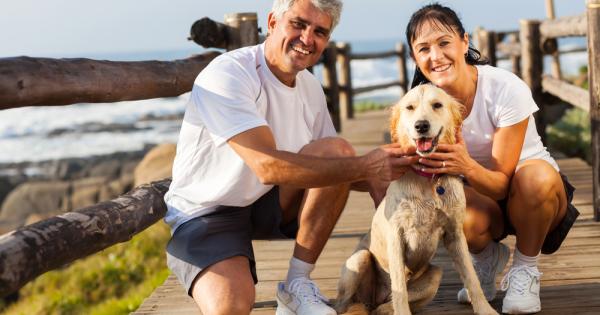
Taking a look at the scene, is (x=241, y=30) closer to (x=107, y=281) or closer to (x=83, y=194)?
(x=107, y=281)

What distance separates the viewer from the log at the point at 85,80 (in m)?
2.80

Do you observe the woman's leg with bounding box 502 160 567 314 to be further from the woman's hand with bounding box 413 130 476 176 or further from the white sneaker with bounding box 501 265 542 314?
the woman's hand with bounding box 413 130 476 176

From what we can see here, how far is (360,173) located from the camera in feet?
10.8

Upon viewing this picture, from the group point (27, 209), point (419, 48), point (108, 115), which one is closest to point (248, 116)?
point (419, 48)

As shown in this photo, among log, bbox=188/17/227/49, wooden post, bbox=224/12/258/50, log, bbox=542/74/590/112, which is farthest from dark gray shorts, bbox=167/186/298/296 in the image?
log, bbox=542/74/590/112

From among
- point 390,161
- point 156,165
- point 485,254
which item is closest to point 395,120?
point 390,161

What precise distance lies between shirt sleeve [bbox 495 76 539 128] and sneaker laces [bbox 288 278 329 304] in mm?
1116

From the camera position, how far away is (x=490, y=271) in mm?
3793

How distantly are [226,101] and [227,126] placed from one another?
11cm

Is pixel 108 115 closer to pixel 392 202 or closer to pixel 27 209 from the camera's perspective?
pixel 27 209

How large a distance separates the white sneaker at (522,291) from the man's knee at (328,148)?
93 centimetres

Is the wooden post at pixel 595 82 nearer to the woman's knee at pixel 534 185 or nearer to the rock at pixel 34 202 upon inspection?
the woman's knee at pixel 534 185

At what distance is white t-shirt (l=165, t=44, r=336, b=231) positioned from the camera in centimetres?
337

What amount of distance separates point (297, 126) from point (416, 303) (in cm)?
98
